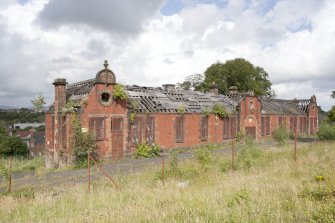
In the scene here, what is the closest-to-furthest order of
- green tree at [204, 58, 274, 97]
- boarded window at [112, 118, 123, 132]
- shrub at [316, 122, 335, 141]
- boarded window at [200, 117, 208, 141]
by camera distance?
boarded window at [112, 118, 123, 132] → shrub at [316, 122, 335, 141] → boarded window at [200, 117, 208, 141] → green tree at [204, 58, 274, 97]

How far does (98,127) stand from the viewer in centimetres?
2259

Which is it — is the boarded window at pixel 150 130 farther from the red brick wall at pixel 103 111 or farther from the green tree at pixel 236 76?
the green tree at pixel 236 76

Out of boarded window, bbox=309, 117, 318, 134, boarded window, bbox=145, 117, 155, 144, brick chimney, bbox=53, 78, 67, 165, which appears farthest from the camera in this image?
boarded window, bbox=309, 117, 318, 134

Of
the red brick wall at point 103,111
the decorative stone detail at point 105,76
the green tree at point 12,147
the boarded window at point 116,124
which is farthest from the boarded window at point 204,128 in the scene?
the green tree at point 12,147

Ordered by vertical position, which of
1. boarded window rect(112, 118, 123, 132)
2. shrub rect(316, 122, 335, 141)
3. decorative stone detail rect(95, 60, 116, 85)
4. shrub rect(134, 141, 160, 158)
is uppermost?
decorative stone detail rect(95, 60, 116, 85)

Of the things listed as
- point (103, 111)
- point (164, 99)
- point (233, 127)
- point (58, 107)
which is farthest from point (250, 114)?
point (58, 107)

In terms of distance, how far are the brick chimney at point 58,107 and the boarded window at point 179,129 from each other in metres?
9.67

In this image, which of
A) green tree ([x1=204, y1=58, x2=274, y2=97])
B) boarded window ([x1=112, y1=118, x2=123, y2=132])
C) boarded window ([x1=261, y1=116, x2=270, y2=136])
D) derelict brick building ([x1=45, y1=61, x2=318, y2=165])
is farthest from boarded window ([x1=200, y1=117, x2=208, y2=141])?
green tree ([x1=204, y1=58, x2=274, y2=97])

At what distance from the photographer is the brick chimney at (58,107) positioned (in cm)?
2358

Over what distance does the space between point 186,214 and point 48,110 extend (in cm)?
2189

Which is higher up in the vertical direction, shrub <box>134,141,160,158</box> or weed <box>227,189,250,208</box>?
weed <box>227,189,250,208</box>

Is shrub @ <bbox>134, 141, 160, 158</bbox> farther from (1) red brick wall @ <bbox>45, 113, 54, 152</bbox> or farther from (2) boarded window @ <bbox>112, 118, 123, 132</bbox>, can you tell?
(1) red brick wall @ <bbox>45, 113, 54, 152</bbox>

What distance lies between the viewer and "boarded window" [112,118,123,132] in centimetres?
2342

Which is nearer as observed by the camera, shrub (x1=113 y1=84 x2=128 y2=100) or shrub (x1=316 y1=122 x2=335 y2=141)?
shrub (x1=113 y1=84 x2=128 y2=100)
